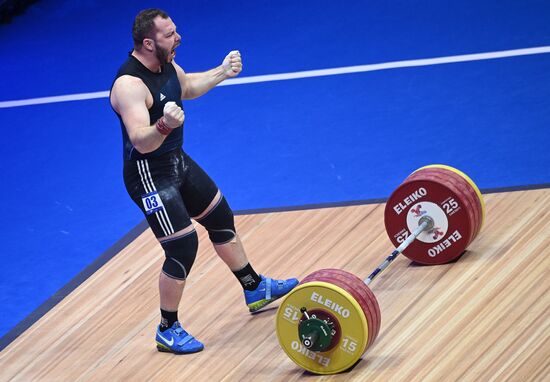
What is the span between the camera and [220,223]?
15.4 feet

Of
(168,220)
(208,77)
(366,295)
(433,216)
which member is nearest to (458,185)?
(433,216)

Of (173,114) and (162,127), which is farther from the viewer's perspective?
(162,127)

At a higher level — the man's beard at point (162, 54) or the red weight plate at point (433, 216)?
the man's beard at point (162, 54)

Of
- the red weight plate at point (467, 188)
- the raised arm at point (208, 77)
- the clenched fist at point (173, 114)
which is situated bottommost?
the red weight plate at point (467, 188)

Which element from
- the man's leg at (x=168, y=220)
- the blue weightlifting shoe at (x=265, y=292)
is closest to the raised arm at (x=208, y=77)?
the man's leg at (x=168, y=220)

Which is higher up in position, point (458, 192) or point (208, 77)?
point (208, 77)

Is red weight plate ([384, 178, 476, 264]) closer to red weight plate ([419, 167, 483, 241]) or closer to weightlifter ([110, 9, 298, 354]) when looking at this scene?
red weight plate ([419, 167, 483, 241])

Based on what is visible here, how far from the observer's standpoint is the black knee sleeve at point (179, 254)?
442cm

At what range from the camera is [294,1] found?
9.27 m

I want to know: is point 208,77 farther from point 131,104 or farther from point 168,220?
point 168,220

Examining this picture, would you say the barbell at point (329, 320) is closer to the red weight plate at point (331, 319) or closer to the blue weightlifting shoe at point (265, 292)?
the red weight plate at point (331, 319)

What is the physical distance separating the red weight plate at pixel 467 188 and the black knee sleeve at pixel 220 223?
965 mm

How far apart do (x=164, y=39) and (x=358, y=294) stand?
1286mm

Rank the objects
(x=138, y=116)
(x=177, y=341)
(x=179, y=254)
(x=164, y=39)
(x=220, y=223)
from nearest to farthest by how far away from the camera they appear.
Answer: (x=138, y=116), (x=164, y=39), (x=179, y=254), (x=177, y=341), (x=220, y=223)
